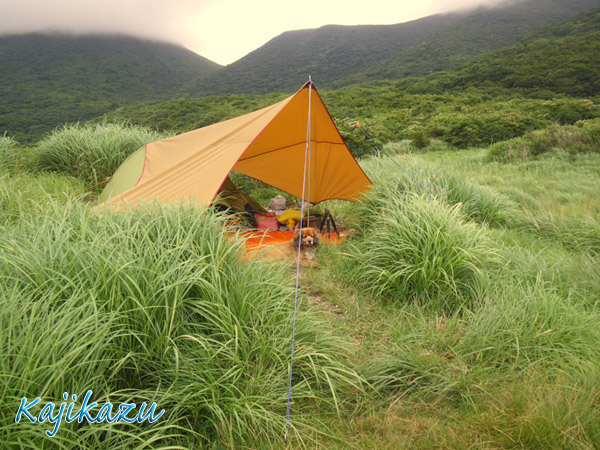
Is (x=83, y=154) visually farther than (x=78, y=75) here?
No

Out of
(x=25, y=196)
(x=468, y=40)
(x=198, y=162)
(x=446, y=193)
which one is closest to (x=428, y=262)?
(x=446, y=193)

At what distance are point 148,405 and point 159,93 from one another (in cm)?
5081

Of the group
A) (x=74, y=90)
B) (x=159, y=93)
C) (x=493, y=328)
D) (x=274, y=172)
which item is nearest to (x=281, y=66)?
(x=159, y=93)

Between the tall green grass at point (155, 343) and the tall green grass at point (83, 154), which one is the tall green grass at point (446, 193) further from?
the tall green grass at point (83, 154)

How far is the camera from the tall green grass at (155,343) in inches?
44.8

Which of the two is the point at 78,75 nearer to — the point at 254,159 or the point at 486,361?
the point at 254,159

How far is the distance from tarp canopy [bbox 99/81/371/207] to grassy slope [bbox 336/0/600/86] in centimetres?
3277

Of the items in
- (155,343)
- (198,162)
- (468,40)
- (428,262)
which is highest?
(468,40)

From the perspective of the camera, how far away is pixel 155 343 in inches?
56.2

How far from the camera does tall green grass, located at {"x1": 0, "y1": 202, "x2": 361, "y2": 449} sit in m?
1.14

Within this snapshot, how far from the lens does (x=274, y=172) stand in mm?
5137

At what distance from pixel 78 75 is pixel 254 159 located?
51.2 meters

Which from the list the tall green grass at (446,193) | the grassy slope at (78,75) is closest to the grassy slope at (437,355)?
the tall green grass at (446,193)

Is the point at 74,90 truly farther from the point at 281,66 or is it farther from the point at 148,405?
the point at 148,405
